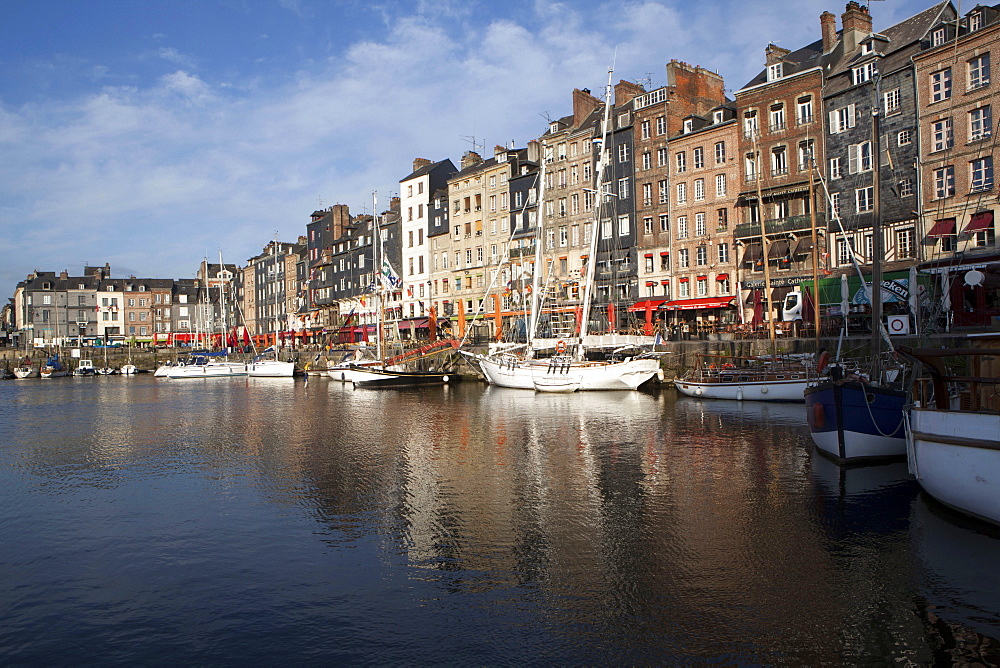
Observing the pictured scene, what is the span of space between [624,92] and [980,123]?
3153 centimetres

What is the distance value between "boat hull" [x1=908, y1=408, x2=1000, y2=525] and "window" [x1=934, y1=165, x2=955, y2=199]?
107 ft

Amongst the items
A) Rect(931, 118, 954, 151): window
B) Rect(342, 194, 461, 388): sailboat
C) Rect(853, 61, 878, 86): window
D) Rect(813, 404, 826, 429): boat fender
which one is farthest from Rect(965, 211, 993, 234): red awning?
Rect(342, 194, 461, 388): sailboat

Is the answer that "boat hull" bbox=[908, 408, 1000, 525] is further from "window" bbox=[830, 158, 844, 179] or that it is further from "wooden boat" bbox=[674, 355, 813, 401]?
"window" bbox=[830, 158, 844, 179]

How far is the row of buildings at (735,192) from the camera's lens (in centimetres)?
4112

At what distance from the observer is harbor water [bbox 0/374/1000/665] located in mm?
9625

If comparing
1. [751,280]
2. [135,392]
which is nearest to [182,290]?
[135,392]

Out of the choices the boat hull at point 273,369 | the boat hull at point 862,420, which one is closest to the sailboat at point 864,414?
the boat hull at point 862,420

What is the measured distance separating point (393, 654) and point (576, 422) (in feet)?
75.1

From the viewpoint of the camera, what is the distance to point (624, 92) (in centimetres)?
6619

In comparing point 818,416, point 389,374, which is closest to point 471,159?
point 389,374

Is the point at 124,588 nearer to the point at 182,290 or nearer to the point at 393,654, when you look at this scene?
the point at 393,654

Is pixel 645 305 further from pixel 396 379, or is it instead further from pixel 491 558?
pixel 491 558

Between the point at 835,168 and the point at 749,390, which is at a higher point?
the point at 835,168

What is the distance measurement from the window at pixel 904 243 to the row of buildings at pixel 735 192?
4.6 inches
